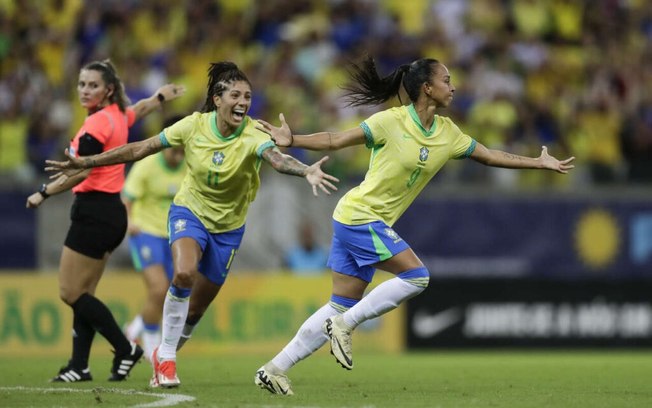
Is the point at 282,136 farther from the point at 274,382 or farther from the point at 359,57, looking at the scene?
the point at 359,57

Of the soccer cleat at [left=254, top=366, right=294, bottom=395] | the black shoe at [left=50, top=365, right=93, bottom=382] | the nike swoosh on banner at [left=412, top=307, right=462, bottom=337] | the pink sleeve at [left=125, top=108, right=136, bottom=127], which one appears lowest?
the black shoe at [left=50, top=365, right=93, bottom=382]

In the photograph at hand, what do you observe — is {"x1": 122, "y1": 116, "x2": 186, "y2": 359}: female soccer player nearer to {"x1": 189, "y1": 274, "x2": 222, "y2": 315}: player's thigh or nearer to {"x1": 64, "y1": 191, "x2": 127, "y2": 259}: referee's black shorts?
{"x1": 64, "y1": 191, "x2": 127, "y2": 259}: referee's black shorts

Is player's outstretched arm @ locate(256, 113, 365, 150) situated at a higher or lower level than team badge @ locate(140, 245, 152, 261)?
higher

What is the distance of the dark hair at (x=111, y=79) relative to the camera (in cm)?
998

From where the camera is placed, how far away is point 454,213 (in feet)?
52.6

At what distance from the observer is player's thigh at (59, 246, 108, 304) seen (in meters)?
9.82

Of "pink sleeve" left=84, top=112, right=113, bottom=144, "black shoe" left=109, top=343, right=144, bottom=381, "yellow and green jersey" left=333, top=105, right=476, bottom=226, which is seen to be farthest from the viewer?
"black shoe" left=109, top=343, right=144, bottom=381

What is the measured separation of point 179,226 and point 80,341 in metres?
1.57

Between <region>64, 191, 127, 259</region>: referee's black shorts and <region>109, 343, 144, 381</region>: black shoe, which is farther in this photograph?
<region>109, 343, 144, 381</region>: black shoe

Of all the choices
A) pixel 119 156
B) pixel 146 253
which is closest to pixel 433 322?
pixel 146 253

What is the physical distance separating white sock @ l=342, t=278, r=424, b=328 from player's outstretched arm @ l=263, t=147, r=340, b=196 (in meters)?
0.84

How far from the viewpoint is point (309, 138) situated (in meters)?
8.20

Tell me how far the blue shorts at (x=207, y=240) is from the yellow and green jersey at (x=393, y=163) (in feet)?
3.27

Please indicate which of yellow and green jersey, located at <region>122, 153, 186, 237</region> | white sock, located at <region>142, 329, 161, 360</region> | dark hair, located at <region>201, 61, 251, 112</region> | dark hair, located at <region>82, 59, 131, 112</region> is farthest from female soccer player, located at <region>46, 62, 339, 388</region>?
yellow and green jersey, located at <region>122, 153, 186, 237</region>
